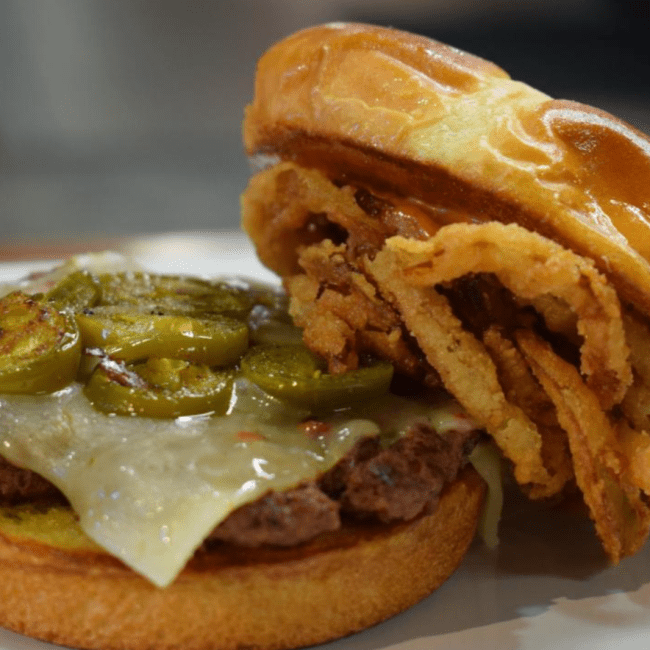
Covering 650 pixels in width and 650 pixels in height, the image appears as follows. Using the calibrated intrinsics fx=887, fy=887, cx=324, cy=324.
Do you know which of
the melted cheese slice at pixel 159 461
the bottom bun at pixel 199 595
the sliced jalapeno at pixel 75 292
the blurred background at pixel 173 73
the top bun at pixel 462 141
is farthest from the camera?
the blurred background at pixel 173 73

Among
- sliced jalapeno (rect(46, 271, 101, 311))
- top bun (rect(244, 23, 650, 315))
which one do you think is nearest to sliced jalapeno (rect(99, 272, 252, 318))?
sliced jalapeno (rect(46, 271, 101, 311))

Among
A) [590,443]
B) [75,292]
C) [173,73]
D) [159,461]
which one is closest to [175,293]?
[75,292]

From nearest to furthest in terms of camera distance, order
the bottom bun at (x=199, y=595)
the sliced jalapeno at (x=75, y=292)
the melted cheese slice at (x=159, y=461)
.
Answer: the melted cheese slice at (x=159, y=461), the bottom bun at (x=199, y=595), the sliced jalapeno at (x=75, y=292)

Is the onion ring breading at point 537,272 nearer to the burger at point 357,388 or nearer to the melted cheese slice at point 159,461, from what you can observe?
the burger at point 357,388

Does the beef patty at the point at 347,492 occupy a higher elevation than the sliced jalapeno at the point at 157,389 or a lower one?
lower

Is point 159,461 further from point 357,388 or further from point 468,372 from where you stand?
point 468,372

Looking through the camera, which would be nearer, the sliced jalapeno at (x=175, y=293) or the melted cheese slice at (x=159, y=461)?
the melted cheese slice at (x=159, y=461)

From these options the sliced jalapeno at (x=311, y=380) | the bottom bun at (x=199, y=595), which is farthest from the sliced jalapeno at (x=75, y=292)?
the bottom bun at (x=199, y=595)

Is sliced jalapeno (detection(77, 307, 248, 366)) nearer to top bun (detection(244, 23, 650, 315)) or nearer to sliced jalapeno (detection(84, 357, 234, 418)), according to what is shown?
sliced jalapeno (detection(84, 357, 234, 418))
